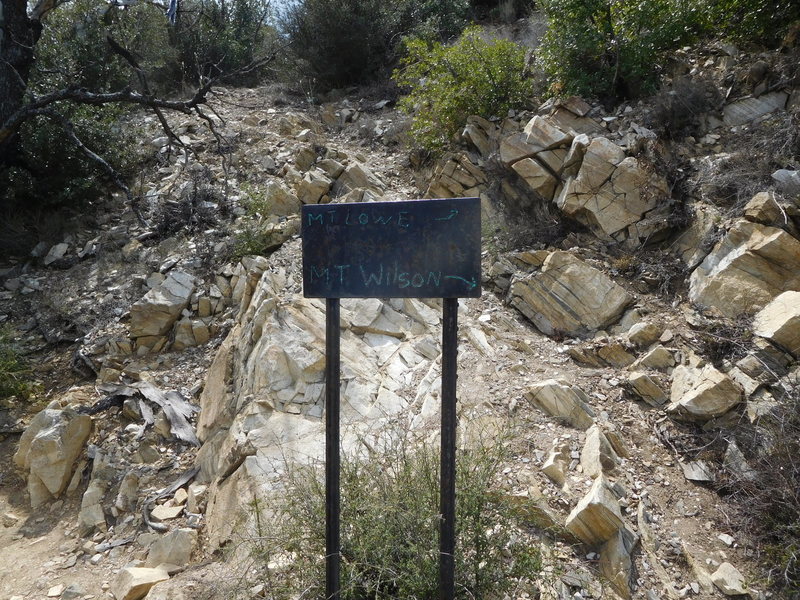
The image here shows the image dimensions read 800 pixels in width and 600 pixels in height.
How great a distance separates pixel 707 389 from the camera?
4.06 metres

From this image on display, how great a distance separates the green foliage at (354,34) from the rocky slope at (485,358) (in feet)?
18.0

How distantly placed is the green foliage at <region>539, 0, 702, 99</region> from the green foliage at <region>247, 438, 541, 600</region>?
5894 mm

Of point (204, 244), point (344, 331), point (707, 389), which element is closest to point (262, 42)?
point (204, 244)

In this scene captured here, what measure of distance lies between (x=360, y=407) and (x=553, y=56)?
573 centimetres

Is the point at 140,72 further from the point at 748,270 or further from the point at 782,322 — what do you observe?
the point at 782,322

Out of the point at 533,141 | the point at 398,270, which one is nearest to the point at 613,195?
the point at 533,141

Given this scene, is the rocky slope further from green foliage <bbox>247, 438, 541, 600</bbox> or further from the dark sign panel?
the dark sign panel

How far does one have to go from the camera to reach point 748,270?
185 inches

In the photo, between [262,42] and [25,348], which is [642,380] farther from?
[262,42]

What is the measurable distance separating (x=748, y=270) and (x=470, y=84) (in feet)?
15.0

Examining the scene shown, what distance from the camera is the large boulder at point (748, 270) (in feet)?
15.0

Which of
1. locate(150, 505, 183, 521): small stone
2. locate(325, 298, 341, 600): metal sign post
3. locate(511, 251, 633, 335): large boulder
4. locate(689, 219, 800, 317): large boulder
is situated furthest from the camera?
locate(511, 251, 633, 335): large boulder

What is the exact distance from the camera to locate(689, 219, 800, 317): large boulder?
4.57 m

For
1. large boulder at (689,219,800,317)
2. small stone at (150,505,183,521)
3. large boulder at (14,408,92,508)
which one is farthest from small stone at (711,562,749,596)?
large boulder at (14,408,92,508)
